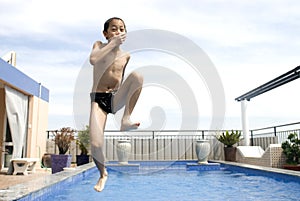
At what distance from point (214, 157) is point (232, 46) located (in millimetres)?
8378

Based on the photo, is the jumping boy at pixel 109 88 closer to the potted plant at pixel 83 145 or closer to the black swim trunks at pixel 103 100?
the black swim trunks at pixel 103 100

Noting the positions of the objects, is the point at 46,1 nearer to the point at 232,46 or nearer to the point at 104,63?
the point at 104,63

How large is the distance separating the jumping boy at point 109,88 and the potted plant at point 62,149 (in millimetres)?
6318

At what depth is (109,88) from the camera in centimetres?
230

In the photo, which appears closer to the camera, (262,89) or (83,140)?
(262,89)

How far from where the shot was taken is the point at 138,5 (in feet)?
8.89

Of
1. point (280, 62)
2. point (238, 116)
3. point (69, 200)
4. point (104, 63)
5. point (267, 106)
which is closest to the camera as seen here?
point (104, 63)

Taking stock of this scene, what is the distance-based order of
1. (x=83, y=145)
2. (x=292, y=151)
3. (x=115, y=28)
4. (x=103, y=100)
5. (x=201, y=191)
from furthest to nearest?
1. (x=83, y=145)
2. (x=292, y=151)
3. (x=201, y=191)
4. (x=103, y=100)
5. (x=115, y=28)

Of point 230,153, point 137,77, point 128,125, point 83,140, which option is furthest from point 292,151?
point 137,77

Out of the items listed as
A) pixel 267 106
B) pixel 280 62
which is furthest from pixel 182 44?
pixel 267 106

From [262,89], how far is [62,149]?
6682 millimetres

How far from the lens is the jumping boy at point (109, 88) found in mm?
2129

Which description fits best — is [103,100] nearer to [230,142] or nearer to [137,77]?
[137,77]

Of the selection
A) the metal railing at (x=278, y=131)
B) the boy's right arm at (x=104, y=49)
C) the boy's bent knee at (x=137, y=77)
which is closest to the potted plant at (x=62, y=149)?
the metal railing at (x=278, y=131)
